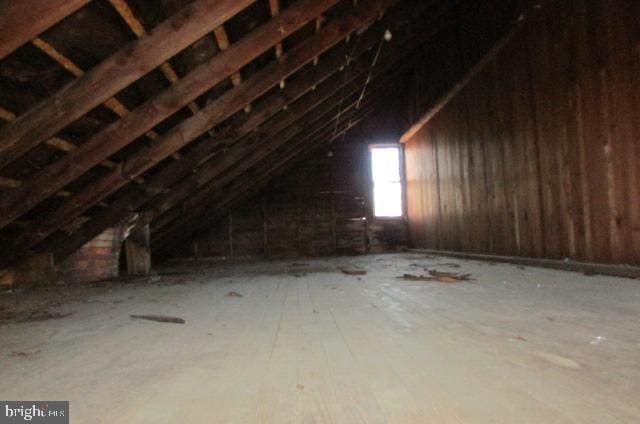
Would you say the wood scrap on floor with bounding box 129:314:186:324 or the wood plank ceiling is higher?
the wood plank ceiling

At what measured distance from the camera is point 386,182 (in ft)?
32.5

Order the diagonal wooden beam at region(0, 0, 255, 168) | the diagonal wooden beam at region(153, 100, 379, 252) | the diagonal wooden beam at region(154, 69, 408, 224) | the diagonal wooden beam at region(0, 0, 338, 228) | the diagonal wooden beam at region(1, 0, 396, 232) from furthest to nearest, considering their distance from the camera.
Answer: the diagonal wooden beam at region(153, 100, 379, 252), the diagonal wooden beam at region(154, 69, 408, 224), the diagonal wooden beam at region(1, 0, 396, 232), the diagonal wooden beam at region(0, 0, 338, 228), the diagonal wooden beam at region(0, 0, 255, 168)

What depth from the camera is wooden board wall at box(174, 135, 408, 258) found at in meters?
9.66

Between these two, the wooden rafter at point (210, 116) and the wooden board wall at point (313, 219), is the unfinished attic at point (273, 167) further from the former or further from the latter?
the wooden board wall at point (313, 219)

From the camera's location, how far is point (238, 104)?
3.75 m

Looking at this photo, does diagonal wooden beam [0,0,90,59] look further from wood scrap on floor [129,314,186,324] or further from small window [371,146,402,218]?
small window [371,146,402,218]

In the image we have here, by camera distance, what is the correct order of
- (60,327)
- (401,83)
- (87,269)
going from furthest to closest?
(401,83), (87,269), (60,327)

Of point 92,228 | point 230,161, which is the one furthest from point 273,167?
point 92,228

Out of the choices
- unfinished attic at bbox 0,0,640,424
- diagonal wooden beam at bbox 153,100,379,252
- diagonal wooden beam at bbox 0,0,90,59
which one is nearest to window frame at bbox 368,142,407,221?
diagonal wooden beam at bbox 153,100,379,252

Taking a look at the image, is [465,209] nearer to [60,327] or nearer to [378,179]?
[378,179]

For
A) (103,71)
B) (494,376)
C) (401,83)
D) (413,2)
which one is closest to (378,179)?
(401,83)

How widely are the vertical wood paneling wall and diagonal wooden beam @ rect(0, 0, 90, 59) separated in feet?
12.6

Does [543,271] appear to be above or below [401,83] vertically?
below

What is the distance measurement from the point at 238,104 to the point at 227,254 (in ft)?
20.7
